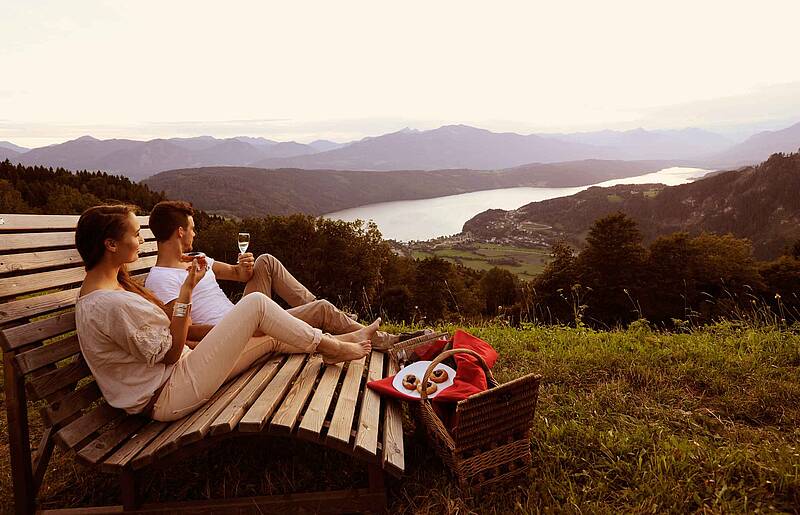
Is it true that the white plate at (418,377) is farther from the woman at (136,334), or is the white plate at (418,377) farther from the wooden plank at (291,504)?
the woman at (136,334)

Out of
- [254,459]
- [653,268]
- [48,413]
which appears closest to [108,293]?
[48,413]

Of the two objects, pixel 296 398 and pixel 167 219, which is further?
pixel 167 219

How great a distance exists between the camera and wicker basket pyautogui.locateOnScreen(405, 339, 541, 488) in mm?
2777

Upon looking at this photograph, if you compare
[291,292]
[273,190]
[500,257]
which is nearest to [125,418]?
[291,292]

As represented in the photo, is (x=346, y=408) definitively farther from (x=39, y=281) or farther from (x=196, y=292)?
(x=39, y=281)

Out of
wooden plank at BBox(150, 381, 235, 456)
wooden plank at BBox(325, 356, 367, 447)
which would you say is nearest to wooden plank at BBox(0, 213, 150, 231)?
wooden plank at BBox(150, 381, 235, 456)

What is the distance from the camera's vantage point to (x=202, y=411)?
2.88 meters

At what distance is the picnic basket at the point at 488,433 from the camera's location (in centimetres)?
278

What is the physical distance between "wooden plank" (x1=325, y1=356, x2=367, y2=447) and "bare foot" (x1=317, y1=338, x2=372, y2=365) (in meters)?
0.10

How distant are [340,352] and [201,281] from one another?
4.89 feet

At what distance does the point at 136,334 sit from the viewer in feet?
8.57

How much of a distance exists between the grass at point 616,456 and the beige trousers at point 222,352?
60cm

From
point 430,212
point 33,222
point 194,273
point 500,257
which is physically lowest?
point 430,212

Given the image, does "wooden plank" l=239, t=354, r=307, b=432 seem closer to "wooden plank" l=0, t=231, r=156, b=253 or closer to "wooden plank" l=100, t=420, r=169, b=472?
"wooden plank" l=100, t=420, r=169, b=472
